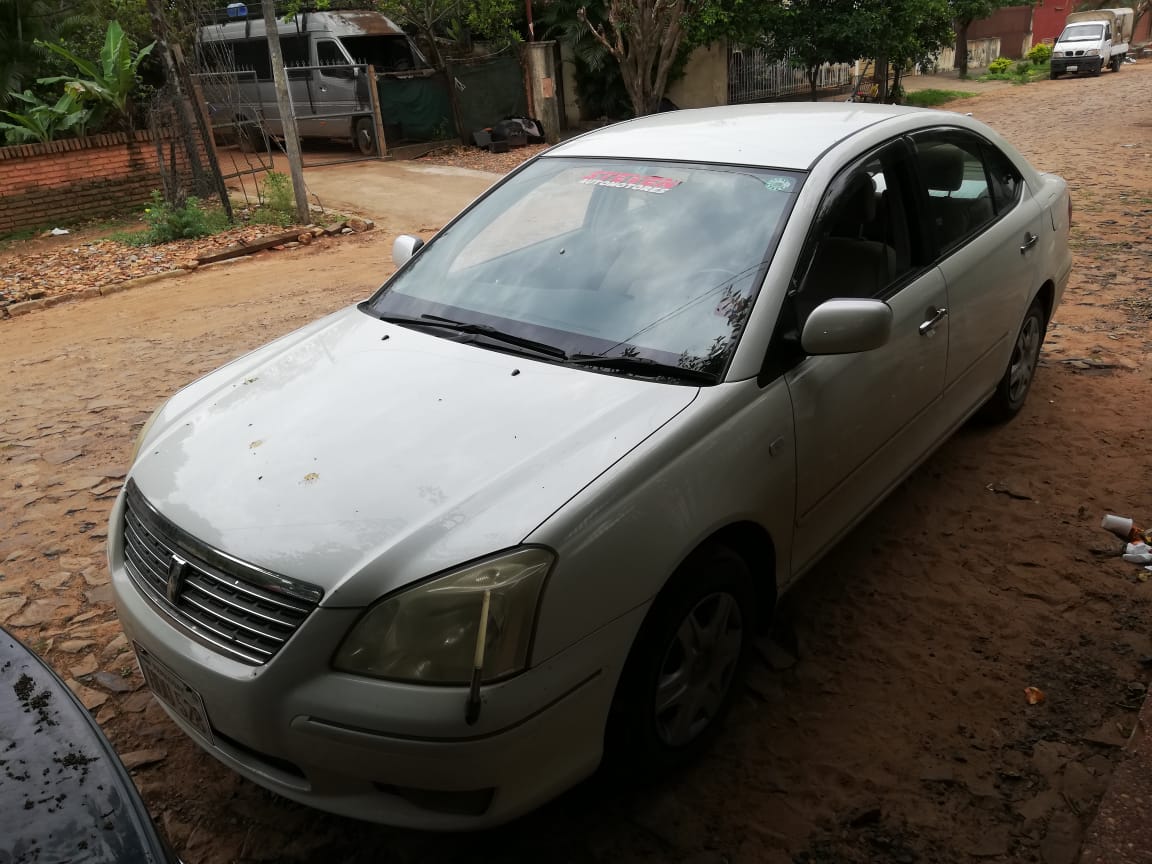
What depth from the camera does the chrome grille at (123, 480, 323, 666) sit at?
6.79 feet

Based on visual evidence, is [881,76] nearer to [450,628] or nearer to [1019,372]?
[1019,372]

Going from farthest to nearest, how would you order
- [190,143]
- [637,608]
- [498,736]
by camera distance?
1. [190,143]
2. [637,608]
3. [498,736]

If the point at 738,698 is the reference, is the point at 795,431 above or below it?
above

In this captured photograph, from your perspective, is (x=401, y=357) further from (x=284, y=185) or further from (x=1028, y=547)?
(x=284, y=185)

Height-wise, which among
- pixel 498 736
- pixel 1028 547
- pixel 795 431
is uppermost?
pixel 795 431

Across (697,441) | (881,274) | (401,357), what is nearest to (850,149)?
(881,274)

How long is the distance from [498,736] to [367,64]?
1636 cm

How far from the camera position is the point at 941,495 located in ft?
13.8

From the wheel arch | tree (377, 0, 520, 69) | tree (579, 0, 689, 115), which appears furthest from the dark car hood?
tree (377, 0, 520, 69)

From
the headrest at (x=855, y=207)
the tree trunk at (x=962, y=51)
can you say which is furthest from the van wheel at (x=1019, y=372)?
the tree trunk at (x=962, y=51)

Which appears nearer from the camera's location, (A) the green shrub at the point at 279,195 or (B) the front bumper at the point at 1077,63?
(A) the green shrub at the point at 279,195

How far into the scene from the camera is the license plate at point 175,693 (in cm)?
222

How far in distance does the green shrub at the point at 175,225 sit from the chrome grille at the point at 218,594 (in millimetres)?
9534

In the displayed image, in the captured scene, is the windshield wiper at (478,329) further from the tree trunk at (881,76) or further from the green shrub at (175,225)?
the tree trunk at (881,76)
